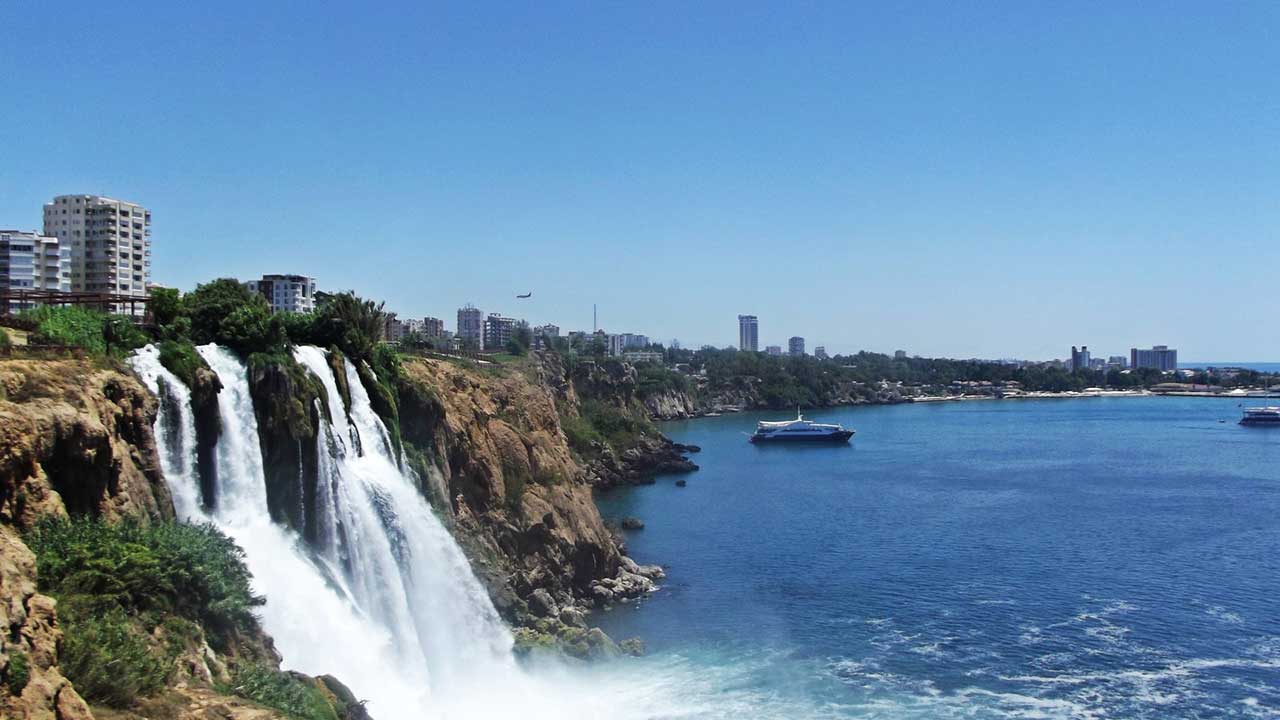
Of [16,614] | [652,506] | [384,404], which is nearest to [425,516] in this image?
[384,404]

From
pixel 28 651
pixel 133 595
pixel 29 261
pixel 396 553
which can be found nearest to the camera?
pixel 28 651

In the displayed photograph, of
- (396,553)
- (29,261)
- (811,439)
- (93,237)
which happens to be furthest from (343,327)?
(811,439)

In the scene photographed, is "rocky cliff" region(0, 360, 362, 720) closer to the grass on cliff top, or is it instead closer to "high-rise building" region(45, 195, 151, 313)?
the grass on cliff top

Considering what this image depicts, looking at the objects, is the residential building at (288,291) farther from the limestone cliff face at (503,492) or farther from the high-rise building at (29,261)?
the limestone cliff face at (503,492)

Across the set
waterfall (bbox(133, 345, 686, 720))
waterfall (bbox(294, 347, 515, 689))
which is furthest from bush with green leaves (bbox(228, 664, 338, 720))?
waterfall (bbox(294, 347, 515, 689))

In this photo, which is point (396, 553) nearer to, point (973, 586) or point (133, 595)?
point (133, 595)

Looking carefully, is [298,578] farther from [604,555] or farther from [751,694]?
[604,555]
